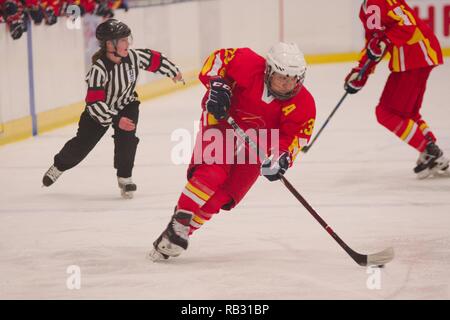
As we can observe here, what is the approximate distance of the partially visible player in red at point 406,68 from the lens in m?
5.23

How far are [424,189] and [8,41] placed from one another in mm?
2993

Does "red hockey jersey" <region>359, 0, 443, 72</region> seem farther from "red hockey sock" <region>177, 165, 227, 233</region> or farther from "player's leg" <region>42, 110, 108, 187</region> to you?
"red hockey sock" <region>177, 165, 227, 233</region>

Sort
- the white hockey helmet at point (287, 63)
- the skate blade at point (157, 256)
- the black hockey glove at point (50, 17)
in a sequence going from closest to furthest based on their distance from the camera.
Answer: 1. the white hockey helmet at point (287, 63)
2. the skate blade at point (157, 256)
3. the black hockey glove at point (50, 17)

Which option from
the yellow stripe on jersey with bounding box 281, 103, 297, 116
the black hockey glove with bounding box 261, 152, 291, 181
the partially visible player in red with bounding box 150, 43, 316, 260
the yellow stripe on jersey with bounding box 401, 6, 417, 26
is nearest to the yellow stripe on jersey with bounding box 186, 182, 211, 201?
the partially visible player in red with bounding box 150, 43, 316, 260

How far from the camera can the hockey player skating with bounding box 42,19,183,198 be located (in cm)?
477

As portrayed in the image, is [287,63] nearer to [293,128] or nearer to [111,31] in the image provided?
[293,128]

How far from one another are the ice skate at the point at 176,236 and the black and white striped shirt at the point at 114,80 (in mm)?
1235

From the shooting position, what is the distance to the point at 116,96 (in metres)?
4.91

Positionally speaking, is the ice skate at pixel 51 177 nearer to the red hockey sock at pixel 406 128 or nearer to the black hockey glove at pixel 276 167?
the red hockey sock at pixel 406 128

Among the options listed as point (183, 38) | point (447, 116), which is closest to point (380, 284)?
point (447, 116)

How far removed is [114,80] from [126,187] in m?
0.51

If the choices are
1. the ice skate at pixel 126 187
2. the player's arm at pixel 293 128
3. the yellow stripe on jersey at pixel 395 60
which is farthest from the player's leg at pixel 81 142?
the player's arm at pixel 293 128

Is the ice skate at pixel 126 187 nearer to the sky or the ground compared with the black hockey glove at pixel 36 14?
nearer to the ground

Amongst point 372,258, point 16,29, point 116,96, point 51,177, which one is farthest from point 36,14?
point 372,258
